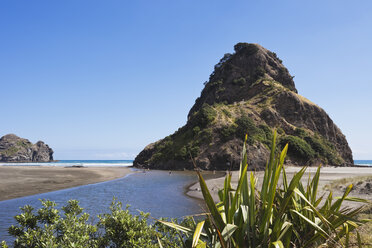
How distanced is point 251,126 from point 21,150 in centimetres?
13188

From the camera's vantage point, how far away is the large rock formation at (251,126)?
56688mm

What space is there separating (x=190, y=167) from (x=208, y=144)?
710 cm

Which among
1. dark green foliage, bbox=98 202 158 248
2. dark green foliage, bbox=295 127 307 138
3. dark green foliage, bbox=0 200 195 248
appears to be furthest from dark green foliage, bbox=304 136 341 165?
dark green foliage, bbox=0 200 195 248

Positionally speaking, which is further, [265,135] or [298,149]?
[265,135]

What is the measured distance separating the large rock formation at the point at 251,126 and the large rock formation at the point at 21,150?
3659 inches

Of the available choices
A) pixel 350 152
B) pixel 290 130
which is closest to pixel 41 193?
pixel 290 130

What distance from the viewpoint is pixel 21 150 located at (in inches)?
5266

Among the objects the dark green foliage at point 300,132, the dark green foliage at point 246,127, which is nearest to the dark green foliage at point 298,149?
the dark green foliage at point 300,132

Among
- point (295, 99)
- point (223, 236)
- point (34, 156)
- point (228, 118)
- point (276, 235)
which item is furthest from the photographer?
point (34, 156)

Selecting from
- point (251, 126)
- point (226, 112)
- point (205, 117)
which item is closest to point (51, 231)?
point (205, 117)

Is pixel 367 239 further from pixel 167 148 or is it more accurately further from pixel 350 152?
pixel 350 152

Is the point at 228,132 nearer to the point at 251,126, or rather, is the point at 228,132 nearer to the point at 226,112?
the point at 251,126

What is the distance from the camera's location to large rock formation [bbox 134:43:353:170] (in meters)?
56.7

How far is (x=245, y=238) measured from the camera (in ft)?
9.46
